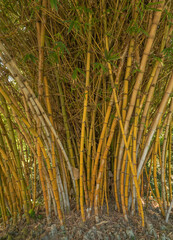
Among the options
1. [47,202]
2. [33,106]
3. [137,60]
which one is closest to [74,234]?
[47,202]

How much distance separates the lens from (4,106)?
144cm

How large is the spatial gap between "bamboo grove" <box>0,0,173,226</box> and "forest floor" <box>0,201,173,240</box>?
0.07m

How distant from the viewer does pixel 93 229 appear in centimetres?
130

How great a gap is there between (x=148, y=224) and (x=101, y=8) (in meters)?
1.59

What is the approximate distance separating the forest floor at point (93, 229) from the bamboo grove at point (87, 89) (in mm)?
73

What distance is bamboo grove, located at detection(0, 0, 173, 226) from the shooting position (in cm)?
119

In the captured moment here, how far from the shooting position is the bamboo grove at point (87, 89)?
1.19m

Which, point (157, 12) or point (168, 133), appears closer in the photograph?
point (157, 12)

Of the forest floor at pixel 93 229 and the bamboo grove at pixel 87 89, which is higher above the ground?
the bamboo grove at pixel 87 89

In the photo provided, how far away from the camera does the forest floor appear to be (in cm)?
127

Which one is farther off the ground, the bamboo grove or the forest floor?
the bamboo grove

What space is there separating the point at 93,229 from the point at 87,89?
1023mm

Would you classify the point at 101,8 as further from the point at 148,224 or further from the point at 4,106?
the point at 148,224

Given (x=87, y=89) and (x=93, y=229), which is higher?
(x=87, y=89)
